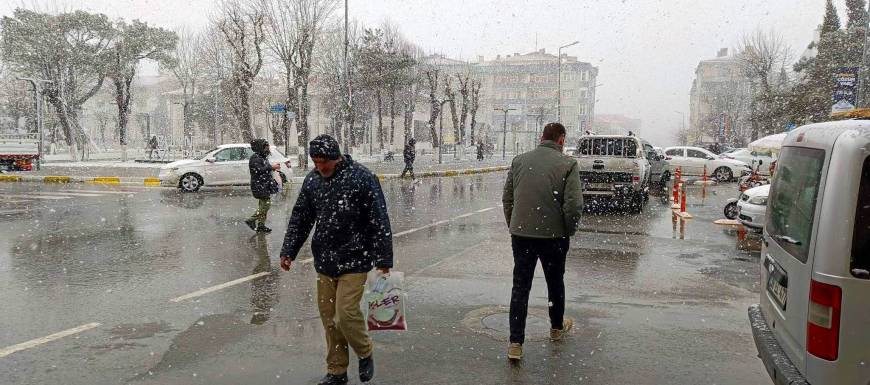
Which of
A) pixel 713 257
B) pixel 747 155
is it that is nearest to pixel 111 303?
pixel 713 257

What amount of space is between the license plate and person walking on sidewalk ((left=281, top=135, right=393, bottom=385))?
2.44 m

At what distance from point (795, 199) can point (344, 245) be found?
9.33 ft

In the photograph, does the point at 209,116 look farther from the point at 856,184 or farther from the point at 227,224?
the point at 856,184

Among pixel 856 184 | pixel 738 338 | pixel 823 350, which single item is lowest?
pixel 738 338

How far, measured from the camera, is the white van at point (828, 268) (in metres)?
3.03

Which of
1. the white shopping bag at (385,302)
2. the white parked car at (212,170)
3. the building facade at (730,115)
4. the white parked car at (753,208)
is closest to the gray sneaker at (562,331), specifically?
the white shopping bag at (385,302)

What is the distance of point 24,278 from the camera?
291 inches

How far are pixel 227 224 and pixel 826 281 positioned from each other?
10726 mm

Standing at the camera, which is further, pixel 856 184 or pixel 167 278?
pixel 167 278

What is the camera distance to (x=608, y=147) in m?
16.0

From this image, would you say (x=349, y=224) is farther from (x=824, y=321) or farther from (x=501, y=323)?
(x=824, y=321)

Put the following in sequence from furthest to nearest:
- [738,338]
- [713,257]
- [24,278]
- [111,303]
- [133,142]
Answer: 1. [133,142]
2. [713,257]
3. [24,278]
4. [111,303]
5. [738,338]

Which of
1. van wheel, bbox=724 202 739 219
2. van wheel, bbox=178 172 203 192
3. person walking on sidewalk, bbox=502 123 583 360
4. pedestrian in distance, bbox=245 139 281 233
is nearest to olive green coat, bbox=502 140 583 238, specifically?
person walking on sidewalk, bbox=502 123 583 360

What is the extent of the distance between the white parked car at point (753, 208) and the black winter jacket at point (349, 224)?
9169mm
